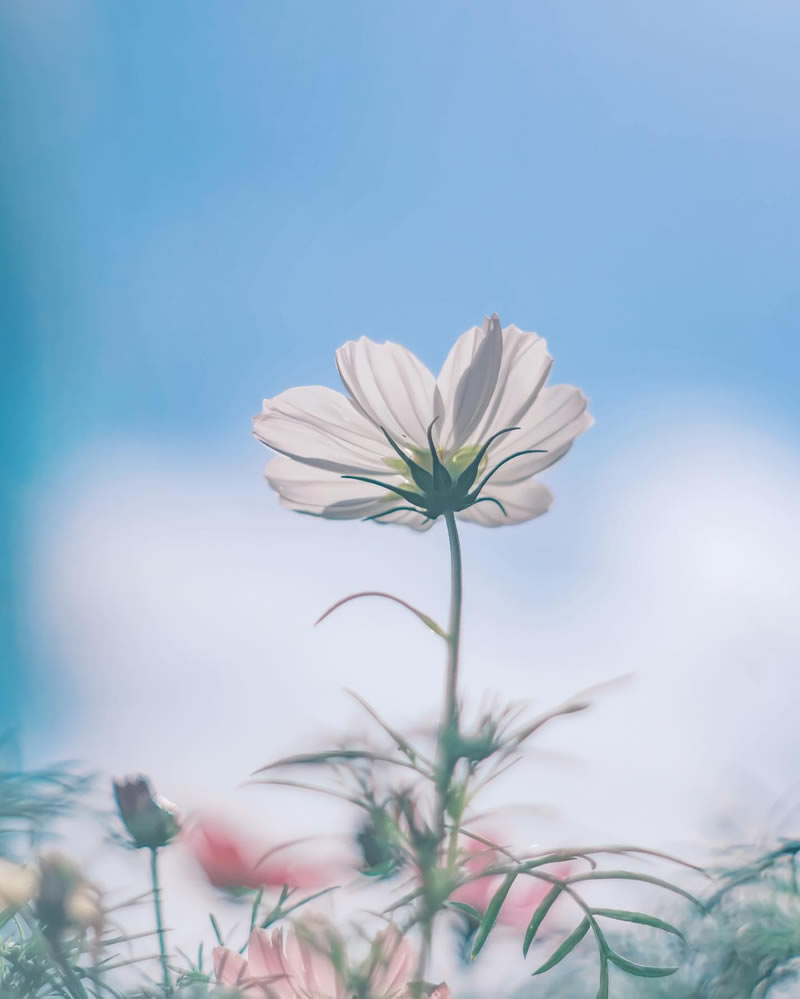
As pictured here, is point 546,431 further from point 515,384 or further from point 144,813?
point 144,813

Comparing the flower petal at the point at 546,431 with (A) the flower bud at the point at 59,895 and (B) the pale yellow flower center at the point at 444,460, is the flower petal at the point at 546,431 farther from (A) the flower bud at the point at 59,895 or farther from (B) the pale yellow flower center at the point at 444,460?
(A) the flower bud at the point at 59,895

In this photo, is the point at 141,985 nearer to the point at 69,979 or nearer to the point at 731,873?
the point at 69,979

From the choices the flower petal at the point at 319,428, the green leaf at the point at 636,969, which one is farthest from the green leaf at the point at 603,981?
the flower petal at the point at 319,428

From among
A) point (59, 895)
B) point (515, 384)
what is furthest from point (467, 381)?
point (59, 895)

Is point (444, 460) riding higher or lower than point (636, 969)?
higher

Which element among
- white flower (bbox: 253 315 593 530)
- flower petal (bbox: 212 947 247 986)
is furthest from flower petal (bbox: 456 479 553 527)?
flower petal (bbox: 212 947 247 986)

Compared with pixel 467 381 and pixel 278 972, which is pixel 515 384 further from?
pixel 278 972
